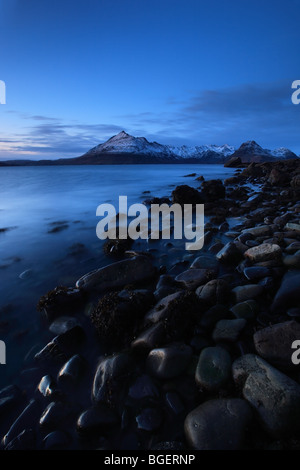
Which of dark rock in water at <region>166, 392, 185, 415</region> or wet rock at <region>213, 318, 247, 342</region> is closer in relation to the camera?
dark rock in water at <region>166, 392, 185, 415</region>

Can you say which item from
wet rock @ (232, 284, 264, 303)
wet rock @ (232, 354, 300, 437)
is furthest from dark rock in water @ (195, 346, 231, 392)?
wet rock @ (232, 284, 264, 303)

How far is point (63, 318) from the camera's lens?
Answer: 4238mm

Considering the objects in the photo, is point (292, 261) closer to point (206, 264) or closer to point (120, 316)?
point (206, 264)

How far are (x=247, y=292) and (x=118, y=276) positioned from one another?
2.80 m

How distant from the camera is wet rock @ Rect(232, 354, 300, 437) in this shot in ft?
7.36

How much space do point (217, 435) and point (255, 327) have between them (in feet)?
5.77

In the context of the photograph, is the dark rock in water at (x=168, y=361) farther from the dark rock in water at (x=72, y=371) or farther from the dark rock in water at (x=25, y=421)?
the dark rock in water at (x=25, y=421)

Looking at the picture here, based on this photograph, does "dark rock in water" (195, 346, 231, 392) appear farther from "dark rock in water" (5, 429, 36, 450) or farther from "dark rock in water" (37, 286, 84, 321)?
"dark rock in water" (37, 286, 84, 321)

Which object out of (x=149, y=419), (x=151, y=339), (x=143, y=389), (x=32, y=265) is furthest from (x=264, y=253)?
(x=32, y=265)

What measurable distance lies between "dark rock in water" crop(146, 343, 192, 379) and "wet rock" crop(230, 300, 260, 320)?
1.17 m

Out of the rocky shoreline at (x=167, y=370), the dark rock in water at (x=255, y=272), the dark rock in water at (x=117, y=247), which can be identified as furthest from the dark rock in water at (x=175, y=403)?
the dark rock in water at (x=117, y=247)

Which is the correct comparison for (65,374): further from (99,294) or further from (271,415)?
(271,415)

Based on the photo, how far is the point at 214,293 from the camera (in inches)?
171

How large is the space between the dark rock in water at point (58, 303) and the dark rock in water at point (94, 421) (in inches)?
84.5
